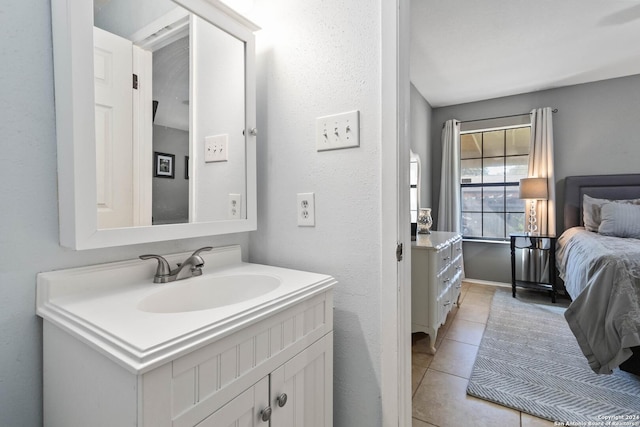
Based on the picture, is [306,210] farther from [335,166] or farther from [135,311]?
[135,311]

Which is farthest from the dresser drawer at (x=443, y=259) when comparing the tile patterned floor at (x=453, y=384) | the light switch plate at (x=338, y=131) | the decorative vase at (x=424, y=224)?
the light switch plate at (x=338, y=131)

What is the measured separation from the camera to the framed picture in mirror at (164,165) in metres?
0.98

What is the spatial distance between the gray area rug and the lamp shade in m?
1.45

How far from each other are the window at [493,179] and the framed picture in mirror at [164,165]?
4051 mm

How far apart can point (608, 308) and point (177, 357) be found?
234 cm

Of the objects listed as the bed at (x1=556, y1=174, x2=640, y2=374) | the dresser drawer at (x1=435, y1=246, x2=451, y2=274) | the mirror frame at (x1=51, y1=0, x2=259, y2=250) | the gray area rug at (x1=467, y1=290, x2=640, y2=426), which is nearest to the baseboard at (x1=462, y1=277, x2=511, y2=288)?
the bed at (x1=556, y1=174, x2=640, y2=374)

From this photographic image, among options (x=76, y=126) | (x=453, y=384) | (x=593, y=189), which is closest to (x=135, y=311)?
(x=76, y=126)

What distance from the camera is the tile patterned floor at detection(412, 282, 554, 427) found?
154cm

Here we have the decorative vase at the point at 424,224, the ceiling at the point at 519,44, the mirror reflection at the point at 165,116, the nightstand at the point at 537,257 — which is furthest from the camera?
the nightstand at the point at 537,257

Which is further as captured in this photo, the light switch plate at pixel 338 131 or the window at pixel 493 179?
the window at pixel 493 179

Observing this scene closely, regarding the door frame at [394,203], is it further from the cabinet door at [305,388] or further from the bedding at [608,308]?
the bedding at [608,308]

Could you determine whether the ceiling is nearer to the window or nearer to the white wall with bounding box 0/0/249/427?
the window

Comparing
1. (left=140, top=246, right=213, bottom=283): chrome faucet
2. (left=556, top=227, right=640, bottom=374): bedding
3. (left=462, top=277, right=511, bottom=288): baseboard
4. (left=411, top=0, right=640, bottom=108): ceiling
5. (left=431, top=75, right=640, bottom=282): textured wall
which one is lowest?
(left=462, top=277, right=511, bottom=288): baseboard

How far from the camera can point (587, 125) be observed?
3475mm
